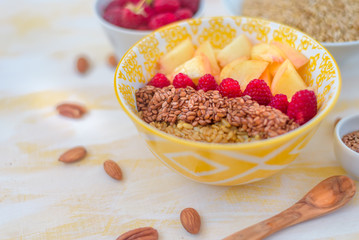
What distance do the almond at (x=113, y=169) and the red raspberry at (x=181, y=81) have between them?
0.26 metres

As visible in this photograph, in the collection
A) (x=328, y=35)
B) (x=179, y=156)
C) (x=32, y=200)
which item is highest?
(x=328, y=35)

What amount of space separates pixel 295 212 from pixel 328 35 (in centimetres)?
58

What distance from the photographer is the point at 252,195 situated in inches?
33.0

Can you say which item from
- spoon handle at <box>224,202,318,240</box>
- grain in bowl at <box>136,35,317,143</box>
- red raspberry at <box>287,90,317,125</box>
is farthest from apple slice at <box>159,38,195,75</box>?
spoon handle at <box>224,202,318,240</box>

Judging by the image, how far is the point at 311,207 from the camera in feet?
2.53

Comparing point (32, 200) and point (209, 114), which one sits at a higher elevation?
point (209, 114)

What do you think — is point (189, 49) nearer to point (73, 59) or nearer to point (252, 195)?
point (252, 195)

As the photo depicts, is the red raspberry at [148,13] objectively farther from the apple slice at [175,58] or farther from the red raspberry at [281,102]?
the red raspberry at [281,102]

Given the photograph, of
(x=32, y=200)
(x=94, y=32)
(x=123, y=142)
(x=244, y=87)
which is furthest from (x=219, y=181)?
(x=94, y=32)

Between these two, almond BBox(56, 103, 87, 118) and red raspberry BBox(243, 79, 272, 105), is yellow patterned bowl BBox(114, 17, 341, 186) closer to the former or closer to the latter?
red raspberry BBox(243, 79, 272, 105)

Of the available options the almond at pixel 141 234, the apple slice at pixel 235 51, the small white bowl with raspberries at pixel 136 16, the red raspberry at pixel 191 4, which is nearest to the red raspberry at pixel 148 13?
the small white bowl with raspberries at pixel 136 16

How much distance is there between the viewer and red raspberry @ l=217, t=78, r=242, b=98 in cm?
80

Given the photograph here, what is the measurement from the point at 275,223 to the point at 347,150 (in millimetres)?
247

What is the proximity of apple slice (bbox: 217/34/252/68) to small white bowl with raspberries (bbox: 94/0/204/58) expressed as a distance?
27 cm
